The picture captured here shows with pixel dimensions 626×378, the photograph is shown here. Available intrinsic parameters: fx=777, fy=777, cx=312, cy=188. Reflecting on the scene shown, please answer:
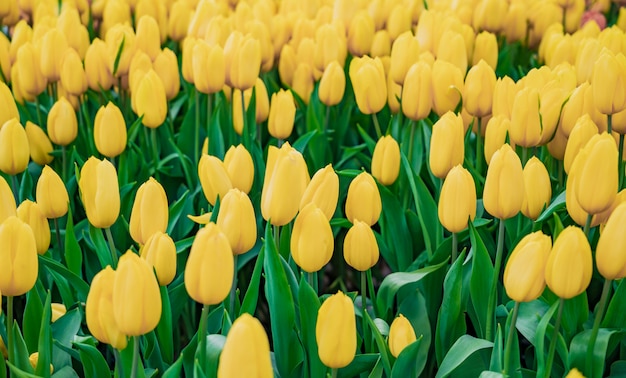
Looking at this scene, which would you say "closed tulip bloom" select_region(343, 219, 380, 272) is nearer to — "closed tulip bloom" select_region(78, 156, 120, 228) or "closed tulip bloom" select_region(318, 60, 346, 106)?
"closed tulip bloom" select_region(78, 156, 120, 228)

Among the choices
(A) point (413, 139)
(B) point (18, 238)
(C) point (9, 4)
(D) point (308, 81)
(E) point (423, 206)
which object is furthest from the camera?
(C) point (9, 4)

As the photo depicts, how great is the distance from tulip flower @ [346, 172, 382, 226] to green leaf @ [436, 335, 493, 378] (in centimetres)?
24

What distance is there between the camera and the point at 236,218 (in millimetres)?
1063

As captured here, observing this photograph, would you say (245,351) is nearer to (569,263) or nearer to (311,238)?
(311,238)

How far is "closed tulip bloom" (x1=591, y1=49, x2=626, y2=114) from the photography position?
1.37m

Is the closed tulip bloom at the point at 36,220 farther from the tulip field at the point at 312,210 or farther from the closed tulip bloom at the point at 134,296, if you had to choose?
the closed tulip bloom at the point at 134,296

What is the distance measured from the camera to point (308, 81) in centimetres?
199

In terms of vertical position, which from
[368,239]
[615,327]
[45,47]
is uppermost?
[45,47]

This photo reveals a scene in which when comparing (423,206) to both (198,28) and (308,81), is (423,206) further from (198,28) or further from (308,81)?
(198,28)

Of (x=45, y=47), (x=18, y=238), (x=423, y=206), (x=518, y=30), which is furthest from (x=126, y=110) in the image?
(x=518, y=30)

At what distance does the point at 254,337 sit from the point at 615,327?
2.26 ft

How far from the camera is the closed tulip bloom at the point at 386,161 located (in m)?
1.46

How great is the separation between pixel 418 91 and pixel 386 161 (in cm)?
20

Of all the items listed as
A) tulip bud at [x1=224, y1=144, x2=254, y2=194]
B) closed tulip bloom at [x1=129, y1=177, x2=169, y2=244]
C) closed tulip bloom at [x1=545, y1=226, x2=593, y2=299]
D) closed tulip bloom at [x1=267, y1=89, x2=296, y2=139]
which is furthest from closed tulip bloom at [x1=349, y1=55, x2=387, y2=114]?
closed tulip bloom at [x1=545, y1=226, x2=593, y2=299]
